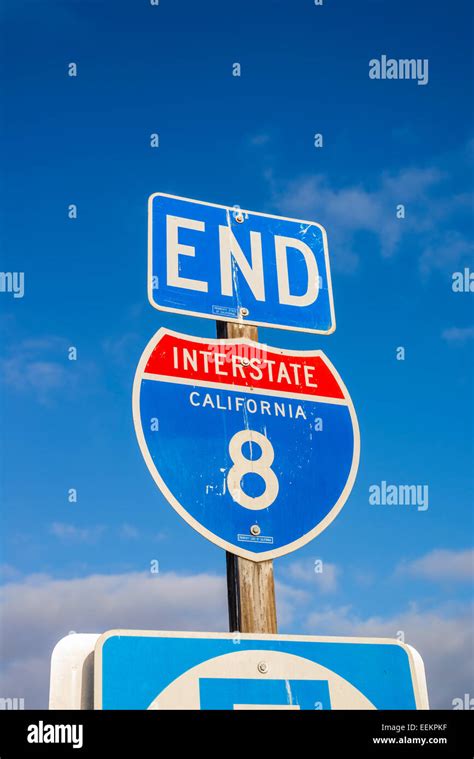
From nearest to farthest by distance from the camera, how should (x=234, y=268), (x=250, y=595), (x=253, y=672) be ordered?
1. (x=253, y=672)
2. (x=250, y=595)
3. (x=234, y=268)

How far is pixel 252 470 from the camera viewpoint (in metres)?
2.55

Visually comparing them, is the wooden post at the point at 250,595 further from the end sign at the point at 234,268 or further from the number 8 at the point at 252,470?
the end sign at the point at 234,268

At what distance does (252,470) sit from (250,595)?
37 cm

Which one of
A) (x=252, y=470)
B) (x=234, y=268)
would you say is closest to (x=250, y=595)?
(x=252, y=470)

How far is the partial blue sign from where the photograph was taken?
2.02 m

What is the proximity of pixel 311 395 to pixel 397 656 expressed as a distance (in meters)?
0.87

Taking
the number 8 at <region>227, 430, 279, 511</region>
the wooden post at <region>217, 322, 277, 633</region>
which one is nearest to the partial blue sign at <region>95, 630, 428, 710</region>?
the wooden post at <region>217, 322, 277, 633</region>

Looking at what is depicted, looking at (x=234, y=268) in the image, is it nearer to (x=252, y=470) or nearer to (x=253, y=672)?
(x=252, y=470)

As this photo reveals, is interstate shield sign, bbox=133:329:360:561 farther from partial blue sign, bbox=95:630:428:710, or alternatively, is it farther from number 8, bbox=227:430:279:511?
partial blue sign, bbox=95:630:428:710

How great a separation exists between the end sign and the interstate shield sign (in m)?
0.17

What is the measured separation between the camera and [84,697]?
2.03 metres

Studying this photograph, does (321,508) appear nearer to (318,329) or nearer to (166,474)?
(166,474)

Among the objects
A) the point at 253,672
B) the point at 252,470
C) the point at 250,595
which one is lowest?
the point at 253,672
